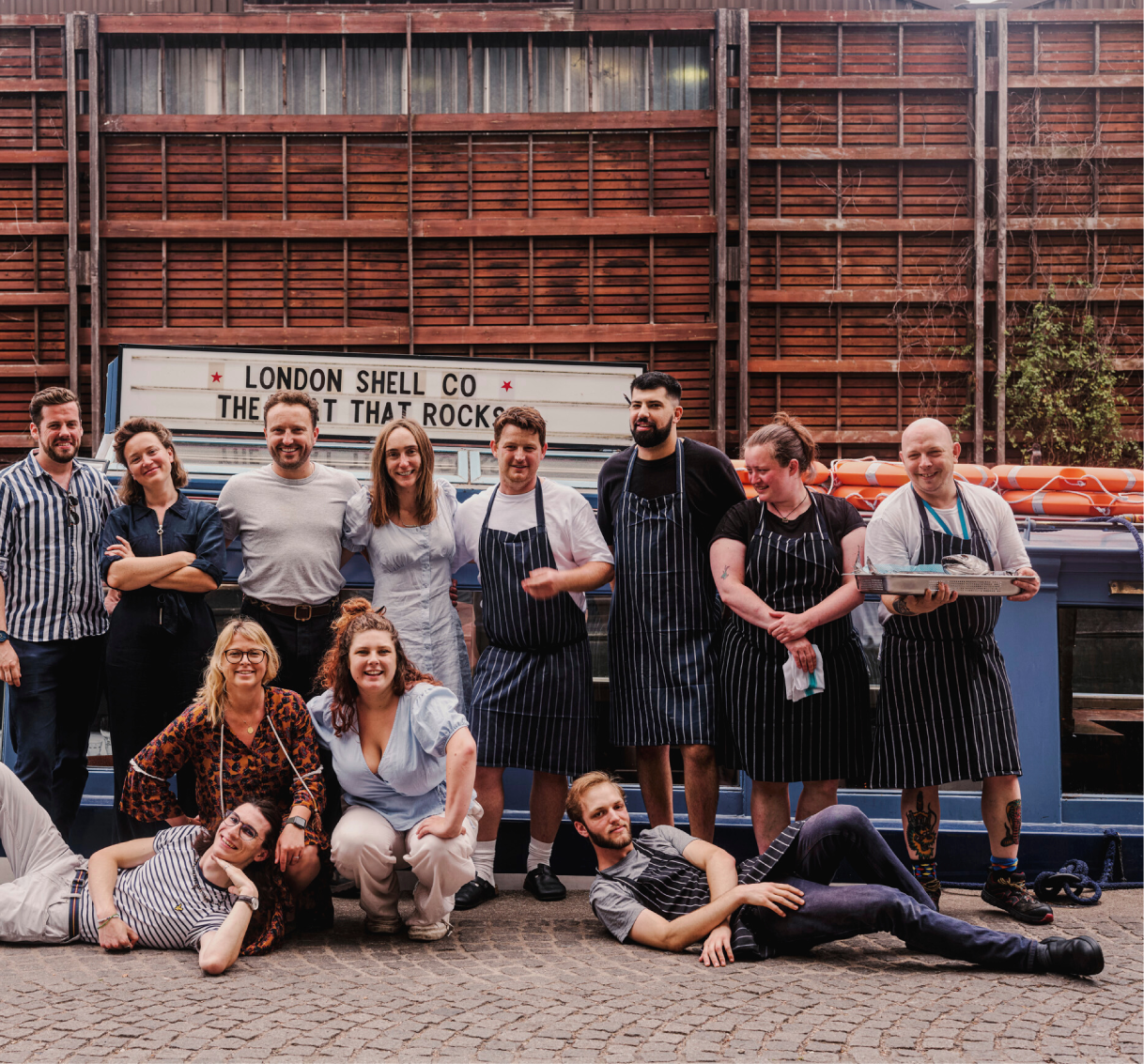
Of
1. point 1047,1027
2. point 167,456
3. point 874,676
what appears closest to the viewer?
point 1047,1027

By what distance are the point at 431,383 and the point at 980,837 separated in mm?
3803

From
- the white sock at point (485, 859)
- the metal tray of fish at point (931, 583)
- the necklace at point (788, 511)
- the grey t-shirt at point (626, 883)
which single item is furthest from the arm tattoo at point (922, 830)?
the white sock at point (485, 859)

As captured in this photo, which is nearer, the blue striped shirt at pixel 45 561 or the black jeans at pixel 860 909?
the black jeans at pixel 860 909

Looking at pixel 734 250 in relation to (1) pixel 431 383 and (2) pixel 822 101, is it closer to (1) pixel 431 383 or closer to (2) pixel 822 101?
(2) pixel 822 101

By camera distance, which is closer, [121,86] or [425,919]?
[425,919]

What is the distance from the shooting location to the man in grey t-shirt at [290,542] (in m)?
4.05

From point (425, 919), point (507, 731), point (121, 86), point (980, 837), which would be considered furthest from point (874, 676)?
point (121, 86)

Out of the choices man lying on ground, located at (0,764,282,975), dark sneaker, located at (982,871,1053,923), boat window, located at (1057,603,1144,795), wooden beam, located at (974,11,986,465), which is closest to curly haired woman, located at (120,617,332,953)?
man lying on ground, located at (0,764,282,975)

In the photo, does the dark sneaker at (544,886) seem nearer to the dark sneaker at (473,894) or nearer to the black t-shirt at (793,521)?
the dark sneaker at (473,894)

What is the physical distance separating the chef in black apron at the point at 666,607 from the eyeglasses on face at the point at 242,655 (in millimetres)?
1374

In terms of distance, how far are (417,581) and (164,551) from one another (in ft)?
3.11

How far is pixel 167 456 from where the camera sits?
4.05 metres

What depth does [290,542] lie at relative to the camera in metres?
4.06

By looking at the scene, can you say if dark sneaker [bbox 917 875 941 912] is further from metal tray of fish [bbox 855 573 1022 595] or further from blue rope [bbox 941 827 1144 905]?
metal tray of fish [bbox 855 573 1022 595]
